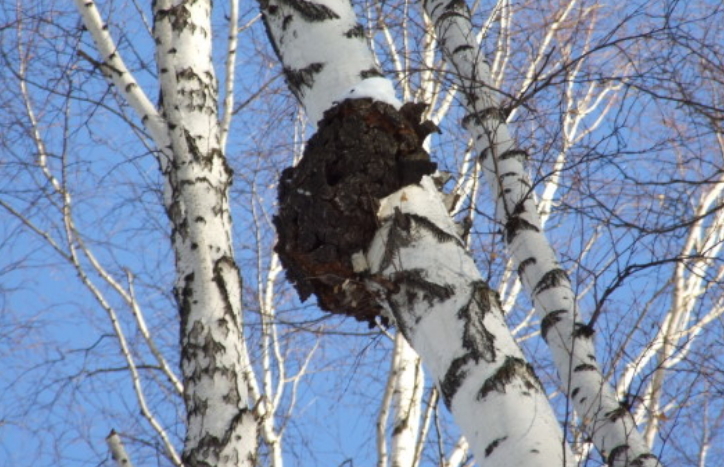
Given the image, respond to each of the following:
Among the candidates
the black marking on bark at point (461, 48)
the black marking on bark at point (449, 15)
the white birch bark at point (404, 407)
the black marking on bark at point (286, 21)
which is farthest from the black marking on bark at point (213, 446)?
the black marking on bark at point (449, 15)

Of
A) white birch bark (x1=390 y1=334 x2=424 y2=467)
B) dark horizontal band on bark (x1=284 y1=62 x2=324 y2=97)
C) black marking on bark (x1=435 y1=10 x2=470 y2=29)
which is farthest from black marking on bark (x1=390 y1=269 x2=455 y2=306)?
white birch bark (x1=390 y1=334 x2=424 y2=467)

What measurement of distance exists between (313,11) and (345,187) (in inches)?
21.2

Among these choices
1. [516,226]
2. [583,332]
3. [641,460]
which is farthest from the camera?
[516,226]

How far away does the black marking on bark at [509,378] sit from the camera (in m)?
1.51

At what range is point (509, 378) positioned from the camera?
1.52m

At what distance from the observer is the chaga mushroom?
1.85m

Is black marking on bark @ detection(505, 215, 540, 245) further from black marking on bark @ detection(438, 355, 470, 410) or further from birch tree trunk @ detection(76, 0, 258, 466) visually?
black marking on bark @ detection(438, 355, 470, 410)

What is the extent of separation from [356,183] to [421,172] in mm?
156

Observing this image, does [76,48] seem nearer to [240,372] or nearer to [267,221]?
[240,372]

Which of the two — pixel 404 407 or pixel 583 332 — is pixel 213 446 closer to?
pixel 583 332

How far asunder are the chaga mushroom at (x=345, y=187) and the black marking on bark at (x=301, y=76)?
147mm

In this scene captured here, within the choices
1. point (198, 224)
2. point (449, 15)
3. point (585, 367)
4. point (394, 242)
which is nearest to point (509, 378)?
point (394, 242)

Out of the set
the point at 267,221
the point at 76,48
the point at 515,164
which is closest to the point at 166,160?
the point at 76,48

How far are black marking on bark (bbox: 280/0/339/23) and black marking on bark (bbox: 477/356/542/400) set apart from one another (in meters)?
1.04
